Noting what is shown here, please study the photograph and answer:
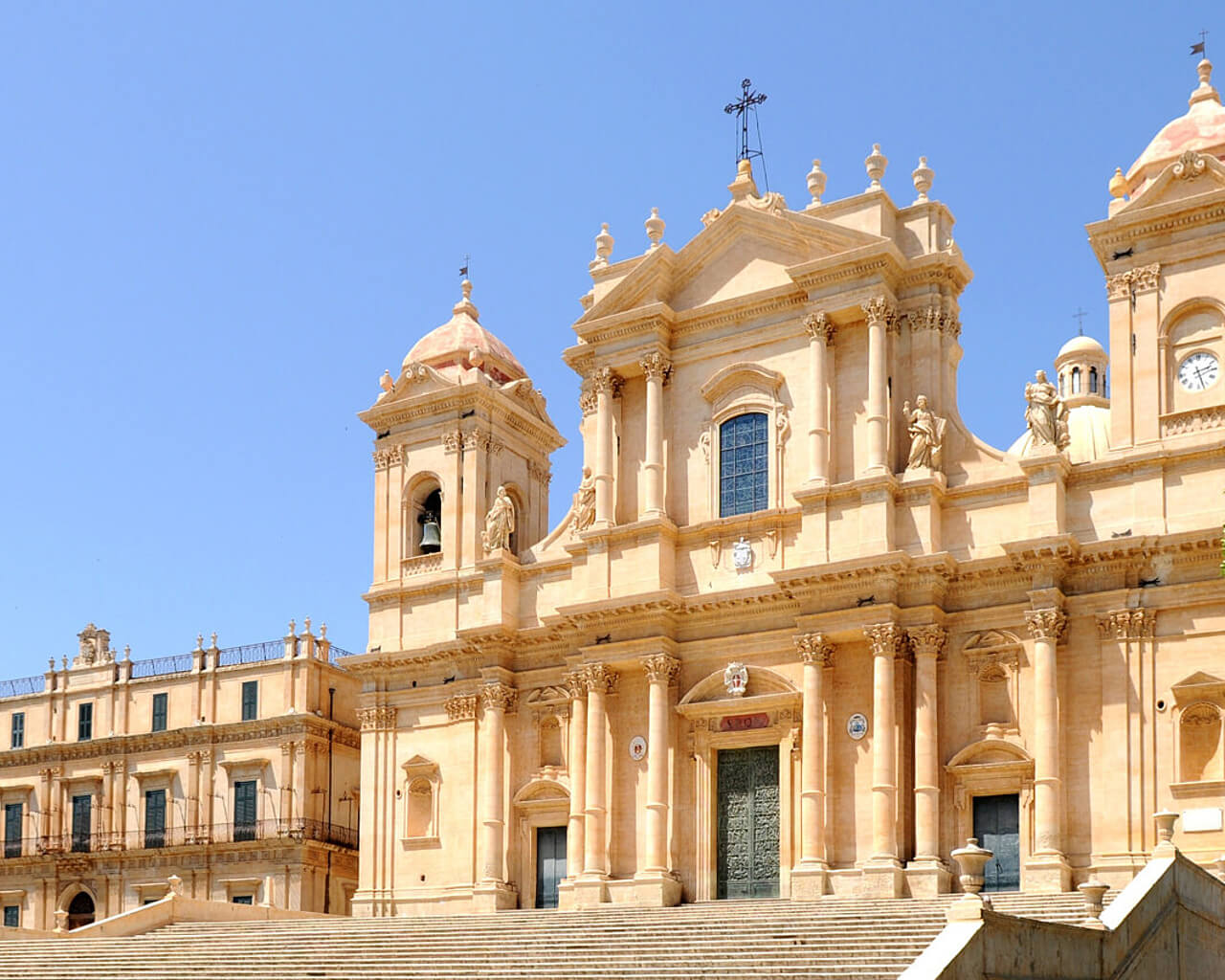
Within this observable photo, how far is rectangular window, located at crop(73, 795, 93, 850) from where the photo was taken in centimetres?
4919

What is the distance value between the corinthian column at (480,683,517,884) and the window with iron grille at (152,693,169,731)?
55.2 feet

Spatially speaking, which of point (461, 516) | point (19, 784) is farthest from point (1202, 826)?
point (19, 784)

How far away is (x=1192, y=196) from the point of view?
2997 centimetres

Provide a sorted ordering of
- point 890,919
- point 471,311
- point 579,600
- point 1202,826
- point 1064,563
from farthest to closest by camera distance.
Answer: point 471,311
point 579,600
point 1064,563
point 1202,826
point 890,919

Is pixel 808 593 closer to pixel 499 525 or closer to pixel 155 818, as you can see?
pixel 499 525

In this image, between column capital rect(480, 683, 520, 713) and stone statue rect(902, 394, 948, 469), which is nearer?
stone statue rect(902, 394, 948, 469)

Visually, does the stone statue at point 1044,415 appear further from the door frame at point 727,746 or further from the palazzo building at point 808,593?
the door frame at point 727,746

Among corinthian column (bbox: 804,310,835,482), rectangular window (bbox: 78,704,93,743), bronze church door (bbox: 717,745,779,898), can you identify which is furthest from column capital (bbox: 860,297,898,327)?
rectangular window (bbox: 78,704,93,743)

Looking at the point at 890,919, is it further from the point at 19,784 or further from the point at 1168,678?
the point at 19,784

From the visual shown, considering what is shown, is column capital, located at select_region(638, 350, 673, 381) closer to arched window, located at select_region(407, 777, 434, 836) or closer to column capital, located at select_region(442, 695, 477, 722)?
column capital, located at select_region(442, 695, 477, 722)

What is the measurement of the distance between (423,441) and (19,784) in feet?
69.3

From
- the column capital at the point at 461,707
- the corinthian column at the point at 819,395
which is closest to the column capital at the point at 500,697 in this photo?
the column capital at the point at 461,707

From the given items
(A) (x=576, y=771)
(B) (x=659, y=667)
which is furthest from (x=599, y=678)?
(A) (x=576, y=771)

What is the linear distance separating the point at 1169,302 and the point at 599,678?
13023mm
